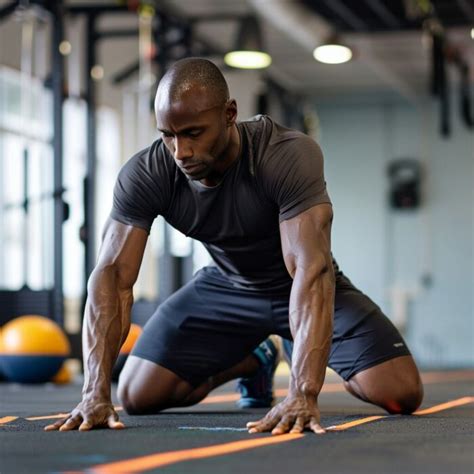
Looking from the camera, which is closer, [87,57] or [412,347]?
[87,57]

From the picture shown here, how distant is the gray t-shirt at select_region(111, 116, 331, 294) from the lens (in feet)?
10.2

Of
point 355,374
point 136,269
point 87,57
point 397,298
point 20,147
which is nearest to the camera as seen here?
point 136,269

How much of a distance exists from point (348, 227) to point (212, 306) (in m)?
11.1

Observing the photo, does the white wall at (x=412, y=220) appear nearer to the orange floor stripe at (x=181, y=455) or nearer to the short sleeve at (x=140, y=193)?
the short sleeve at (x=140, y=193)

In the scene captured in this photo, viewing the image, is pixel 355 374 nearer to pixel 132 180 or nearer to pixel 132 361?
pixel 132 361

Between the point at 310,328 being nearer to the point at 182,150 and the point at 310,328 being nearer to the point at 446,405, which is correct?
the point at 182,150

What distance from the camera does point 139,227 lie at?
10.4 ft

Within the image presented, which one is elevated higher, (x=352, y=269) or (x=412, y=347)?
(x=352, y=269)

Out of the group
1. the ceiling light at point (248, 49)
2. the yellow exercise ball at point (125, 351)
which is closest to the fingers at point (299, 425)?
the yellow exercise ball at point (125, 351)

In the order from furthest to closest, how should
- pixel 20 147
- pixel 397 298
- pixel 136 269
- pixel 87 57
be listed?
pixel 397 298 < pixel 20 147 < pixel 87 57 < pixel 136 269

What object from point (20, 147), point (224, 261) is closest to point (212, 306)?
Result: point (224, 261)

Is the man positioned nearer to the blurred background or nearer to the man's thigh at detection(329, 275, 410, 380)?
the man's thigh at detection(329, 275, 410, 380)

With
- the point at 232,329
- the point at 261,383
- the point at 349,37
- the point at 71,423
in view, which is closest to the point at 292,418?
the point at 71,423

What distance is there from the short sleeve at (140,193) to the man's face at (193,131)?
265 millimetres
